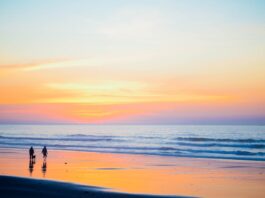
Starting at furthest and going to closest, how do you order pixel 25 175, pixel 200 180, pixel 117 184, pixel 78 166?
pixel 78 166 → pixel 25 175 → pixel 200 180 → pixel 117 184

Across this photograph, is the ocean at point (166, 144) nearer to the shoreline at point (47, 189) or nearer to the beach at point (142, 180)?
the beach at point (142, 180)

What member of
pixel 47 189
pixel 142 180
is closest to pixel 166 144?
pixel 142 180

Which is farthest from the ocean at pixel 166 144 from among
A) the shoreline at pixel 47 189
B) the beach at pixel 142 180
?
the shoreline at pixel 47 189

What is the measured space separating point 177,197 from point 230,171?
9.95 meters

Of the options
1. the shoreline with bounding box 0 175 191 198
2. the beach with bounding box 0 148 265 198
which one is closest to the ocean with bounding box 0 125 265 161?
the beach with bounding box 0 148 265 198

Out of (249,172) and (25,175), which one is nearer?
(25,175)

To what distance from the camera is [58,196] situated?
52.4 ft

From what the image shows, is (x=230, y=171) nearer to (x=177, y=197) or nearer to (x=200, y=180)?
(x=200, y=180)

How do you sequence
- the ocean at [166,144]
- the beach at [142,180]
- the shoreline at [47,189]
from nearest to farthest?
the shoreline at [47,189]
the beach at [142,180]
the ocean at [166,144]

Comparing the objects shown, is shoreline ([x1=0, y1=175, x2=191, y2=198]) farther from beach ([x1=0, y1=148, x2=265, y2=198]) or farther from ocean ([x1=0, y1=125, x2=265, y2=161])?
ocean ([x1=0, y1=125, x2=265, y2=161])

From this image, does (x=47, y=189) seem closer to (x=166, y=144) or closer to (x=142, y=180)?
(x=142, y=180)

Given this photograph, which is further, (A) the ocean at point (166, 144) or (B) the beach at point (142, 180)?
(A) the ocean at point (166, 144)

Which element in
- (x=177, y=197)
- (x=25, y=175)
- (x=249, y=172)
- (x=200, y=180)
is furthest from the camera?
(x=249, y=172)

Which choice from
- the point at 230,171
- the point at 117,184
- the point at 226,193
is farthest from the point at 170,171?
the point at 226,193
